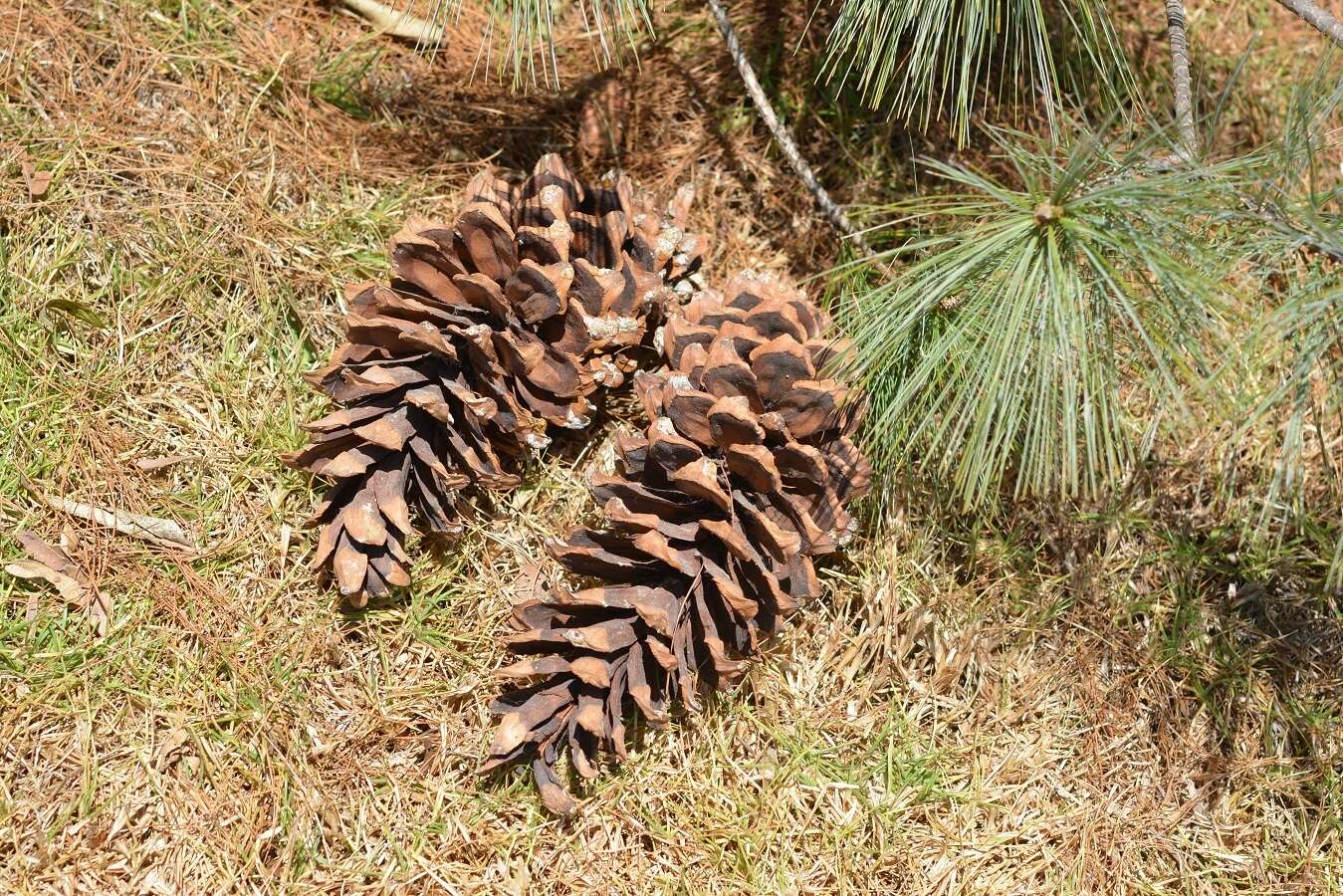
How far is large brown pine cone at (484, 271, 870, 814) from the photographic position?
1.02 meters

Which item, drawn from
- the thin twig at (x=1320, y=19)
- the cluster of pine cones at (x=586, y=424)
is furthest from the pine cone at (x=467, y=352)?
the thin twig at (x=1320, y=19)

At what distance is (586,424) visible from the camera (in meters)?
1.15

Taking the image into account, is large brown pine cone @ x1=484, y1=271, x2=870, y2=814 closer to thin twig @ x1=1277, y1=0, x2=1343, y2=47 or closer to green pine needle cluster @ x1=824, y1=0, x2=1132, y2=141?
green pine needle cluster @ x1=824, y1=0, x2=1132, y2=141

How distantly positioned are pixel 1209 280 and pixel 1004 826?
678 millimetres

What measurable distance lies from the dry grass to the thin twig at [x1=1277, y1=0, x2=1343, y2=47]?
558mm

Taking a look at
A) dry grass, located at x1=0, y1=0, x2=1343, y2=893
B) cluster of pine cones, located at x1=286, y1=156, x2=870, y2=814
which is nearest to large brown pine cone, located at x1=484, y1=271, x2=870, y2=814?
cluster of pine cones, located at x1=286, y1=156, x2=870, y2=814

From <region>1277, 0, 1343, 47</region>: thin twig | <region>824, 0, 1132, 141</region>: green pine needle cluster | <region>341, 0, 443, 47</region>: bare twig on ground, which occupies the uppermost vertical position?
<region>1277, 0, 1343, 47</region>: thin twig

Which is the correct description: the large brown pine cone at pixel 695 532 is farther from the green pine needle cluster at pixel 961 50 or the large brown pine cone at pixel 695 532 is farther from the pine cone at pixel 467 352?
the green pine needle cluster at pixel 961 50

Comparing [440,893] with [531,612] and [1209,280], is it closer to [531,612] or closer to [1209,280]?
[531,612]

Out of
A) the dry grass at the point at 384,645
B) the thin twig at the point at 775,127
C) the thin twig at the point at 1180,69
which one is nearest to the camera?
the thin twig at the point at 1180,69

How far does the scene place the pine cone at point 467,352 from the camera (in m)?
1.08

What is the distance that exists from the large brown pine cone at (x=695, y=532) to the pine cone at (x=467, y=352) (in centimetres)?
9

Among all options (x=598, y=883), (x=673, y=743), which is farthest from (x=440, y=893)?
(x=673, y=743)

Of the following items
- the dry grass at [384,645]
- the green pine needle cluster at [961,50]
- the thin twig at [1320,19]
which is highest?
the thin twig at [1320,19]
